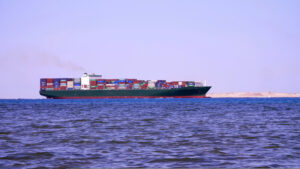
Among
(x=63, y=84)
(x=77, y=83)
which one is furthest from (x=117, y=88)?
(x=63, y=84)

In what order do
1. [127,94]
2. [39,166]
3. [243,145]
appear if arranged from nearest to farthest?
[39,166] < [243,145] < [127,94]

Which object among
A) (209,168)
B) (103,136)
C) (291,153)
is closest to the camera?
(209,168)

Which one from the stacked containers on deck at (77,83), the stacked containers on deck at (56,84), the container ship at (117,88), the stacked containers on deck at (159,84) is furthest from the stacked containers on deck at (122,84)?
the stacked containers on deck at (56,84)

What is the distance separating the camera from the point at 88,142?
1567 cm

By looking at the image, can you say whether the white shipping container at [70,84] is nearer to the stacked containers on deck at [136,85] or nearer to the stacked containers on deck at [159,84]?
the stacked containers on deck at [136,85]

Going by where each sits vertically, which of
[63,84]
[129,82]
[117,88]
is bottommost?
[117,88]

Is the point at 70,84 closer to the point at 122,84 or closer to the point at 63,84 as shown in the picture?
the point at 63,84

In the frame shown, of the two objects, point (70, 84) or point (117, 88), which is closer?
point (117, 88)

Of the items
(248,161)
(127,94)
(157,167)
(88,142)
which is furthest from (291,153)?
(127,94)

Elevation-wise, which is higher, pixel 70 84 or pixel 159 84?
pixel 70 84

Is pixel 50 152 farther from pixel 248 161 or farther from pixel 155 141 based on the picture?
pixel 248 161

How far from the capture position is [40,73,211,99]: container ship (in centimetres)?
12850

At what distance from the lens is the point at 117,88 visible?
130 m

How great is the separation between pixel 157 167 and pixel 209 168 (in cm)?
134
